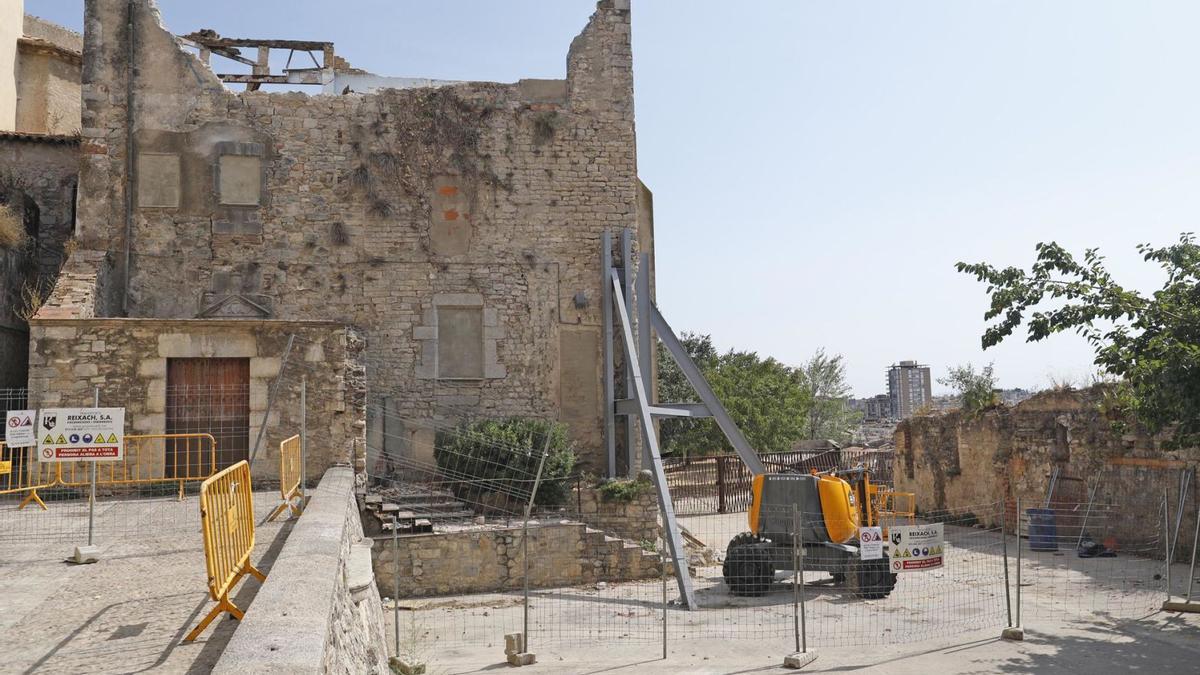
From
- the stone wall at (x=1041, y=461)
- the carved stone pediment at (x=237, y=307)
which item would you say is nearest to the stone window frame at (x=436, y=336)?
the carved stone pediment at (x=237, y=307)

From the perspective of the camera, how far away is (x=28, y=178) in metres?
18.2

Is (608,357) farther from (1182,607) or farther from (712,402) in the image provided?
(1182,607)

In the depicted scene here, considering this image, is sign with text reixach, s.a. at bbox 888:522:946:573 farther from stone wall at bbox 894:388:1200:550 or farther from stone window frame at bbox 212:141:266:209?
stone window frame at bbox 212:141:266:209

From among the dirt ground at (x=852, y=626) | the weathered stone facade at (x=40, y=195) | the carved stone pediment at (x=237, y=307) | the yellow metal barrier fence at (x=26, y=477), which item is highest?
the weathered stone facade at (x=40, y=195)

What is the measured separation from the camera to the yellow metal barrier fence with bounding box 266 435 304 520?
940cm

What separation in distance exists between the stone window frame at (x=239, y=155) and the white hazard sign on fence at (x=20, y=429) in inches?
318

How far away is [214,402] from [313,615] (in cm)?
1053

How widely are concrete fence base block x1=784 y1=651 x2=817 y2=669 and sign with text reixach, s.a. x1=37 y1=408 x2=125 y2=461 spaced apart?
6599 mm

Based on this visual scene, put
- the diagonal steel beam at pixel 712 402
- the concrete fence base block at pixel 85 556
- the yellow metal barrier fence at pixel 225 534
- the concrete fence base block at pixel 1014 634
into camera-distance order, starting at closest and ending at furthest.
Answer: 1. the yellow metal barrier fence at pixel 225 534
2. the concrete fence base block at pixel 85 556
3. the concrete fence base block at pixel 1014 634
4. the diagonal steel beam at pixel 712 402

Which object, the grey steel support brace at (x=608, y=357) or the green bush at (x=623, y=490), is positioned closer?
the green bush at (x=623, y=490)

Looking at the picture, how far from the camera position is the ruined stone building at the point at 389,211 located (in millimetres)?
17281

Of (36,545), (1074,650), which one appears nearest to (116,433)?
(36,545)

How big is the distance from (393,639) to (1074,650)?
6864mm

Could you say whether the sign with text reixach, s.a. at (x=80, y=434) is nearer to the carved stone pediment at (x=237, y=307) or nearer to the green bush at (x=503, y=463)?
the green bush at (x=503, y=463)
